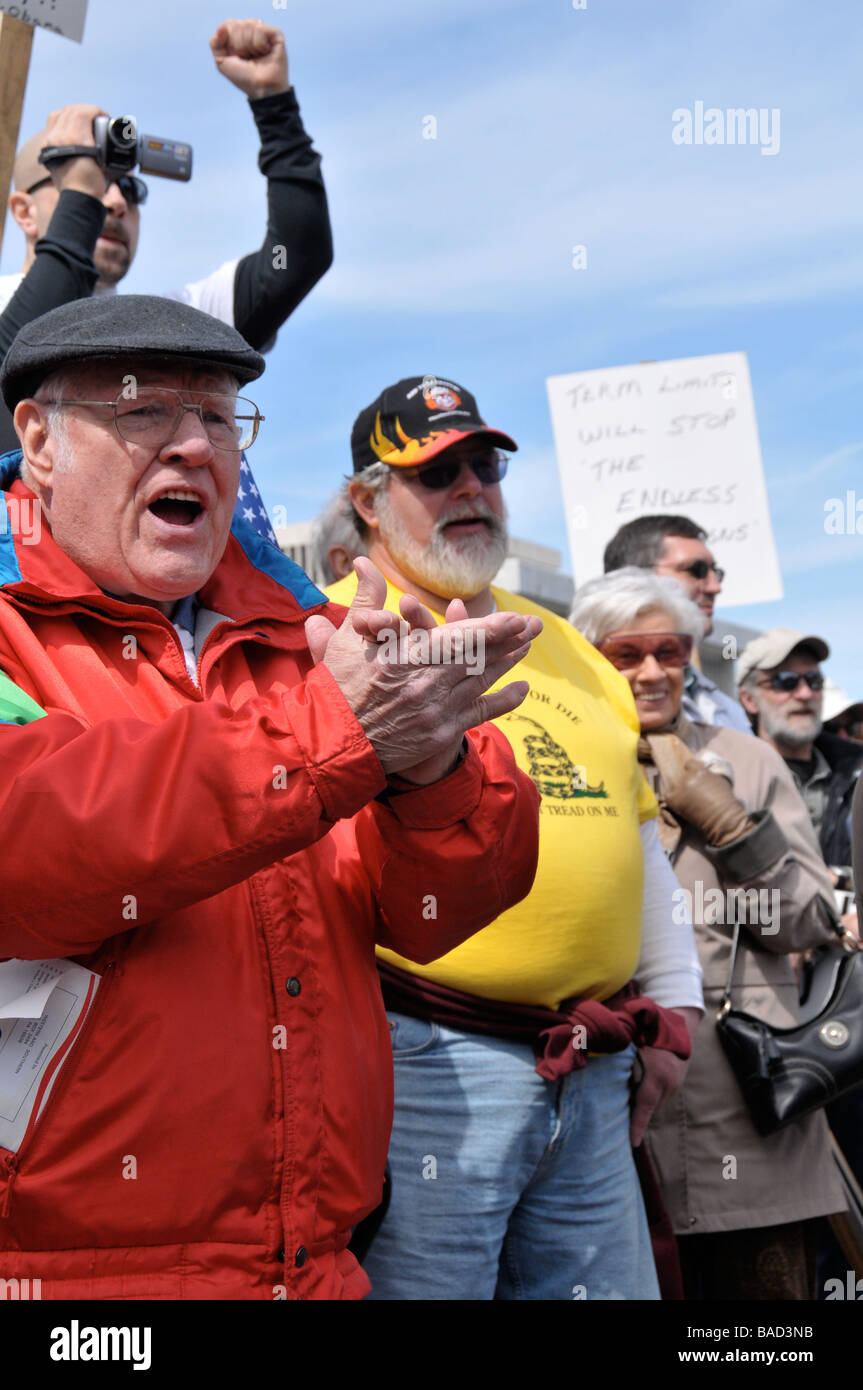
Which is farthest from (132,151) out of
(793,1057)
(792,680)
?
(792,680)

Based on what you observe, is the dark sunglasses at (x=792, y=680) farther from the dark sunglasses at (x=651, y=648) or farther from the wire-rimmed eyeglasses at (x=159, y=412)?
the wire-rimmed eyeglasses at (x=159, y=412)

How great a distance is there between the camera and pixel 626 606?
366cm

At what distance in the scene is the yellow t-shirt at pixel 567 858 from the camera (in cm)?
263

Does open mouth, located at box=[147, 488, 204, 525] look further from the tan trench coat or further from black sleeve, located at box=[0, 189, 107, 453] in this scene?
the tan trench coat

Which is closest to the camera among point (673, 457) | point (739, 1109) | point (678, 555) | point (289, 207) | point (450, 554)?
point (450, 554)

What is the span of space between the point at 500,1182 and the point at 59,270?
2.11 metres

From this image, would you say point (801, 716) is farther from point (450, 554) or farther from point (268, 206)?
point (268, 206)

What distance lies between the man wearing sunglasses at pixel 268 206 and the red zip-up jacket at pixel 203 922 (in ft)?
4.78

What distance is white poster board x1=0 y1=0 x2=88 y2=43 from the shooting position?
3.28 meters

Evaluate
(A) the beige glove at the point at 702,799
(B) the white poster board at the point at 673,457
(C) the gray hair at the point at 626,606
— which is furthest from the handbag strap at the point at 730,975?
(B) the white poster board at the point at 673,457

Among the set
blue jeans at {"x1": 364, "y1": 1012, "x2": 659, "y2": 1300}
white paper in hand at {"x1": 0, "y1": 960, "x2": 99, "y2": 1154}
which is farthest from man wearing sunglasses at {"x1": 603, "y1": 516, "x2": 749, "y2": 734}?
white paper in hand at {"x1": 0, "y1": 960, "x2": 99, "y2": 1154}
